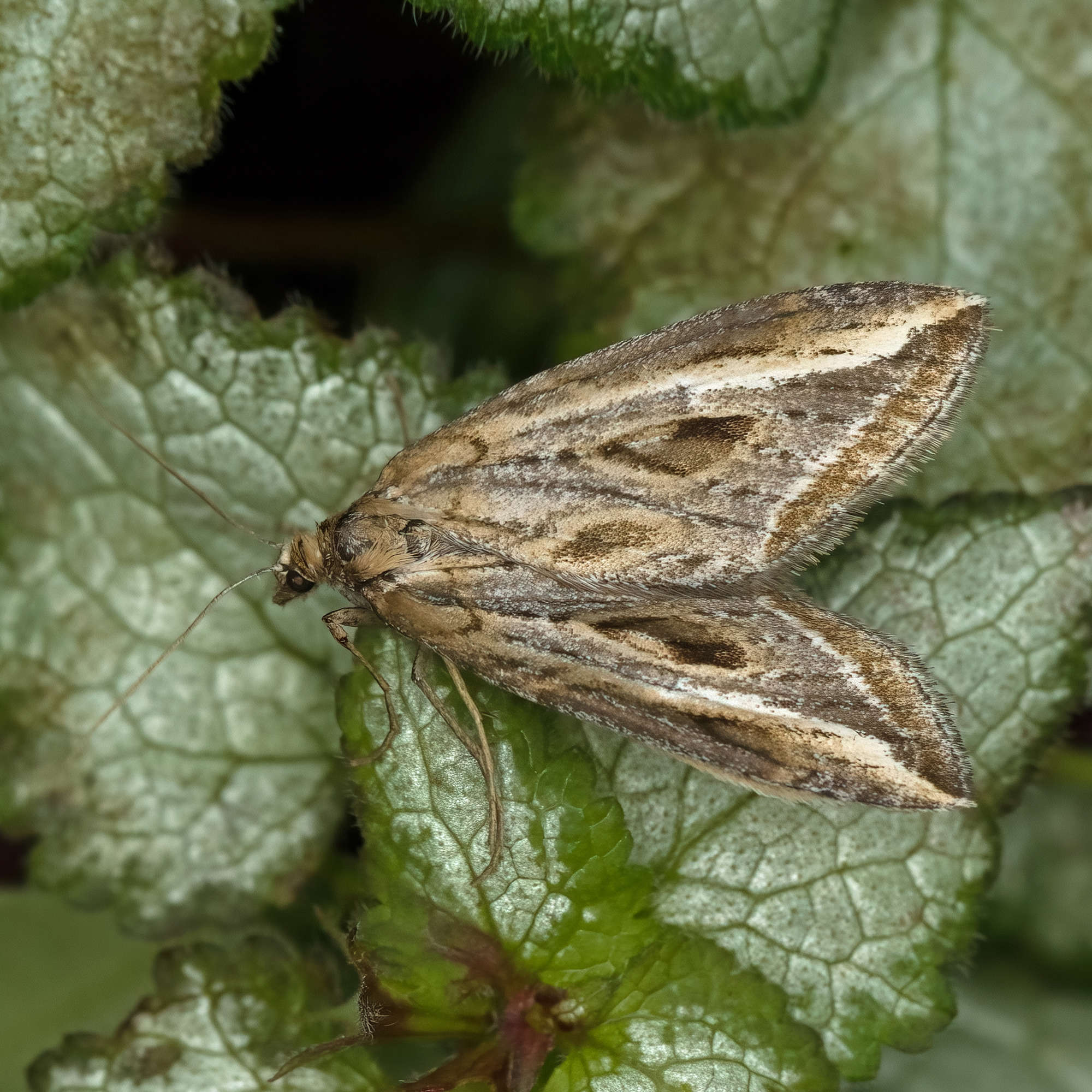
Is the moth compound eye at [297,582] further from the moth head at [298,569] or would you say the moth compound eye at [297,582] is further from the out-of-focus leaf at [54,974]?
the out-of-focus leaf at [54,974]

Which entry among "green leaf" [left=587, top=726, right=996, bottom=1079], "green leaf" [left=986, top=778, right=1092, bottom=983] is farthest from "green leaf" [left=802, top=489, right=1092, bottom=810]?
"green leaf" [left=986, top=778, right=1092, bottom=983]

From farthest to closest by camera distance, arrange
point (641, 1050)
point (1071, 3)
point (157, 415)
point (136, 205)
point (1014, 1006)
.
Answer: point (1014, 1006), point (1071, 3), point (157, 415), point (136, 205), point (641, 1050)

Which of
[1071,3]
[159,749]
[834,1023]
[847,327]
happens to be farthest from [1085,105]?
[159,749]

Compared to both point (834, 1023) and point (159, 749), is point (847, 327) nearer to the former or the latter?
point (834, 1023)

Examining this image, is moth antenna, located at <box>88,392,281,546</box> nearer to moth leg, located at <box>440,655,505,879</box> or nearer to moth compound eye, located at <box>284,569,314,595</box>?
moth compound eye, located at <box>284,569,314,595</box>

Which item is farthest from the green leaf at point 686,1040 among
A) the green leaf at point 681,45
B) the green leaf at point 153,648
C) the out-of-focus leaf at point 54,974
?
the green leaf at point 681,45

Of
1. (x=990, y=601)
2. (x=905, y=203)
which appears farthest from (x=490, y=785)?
(x=905, y=203)
